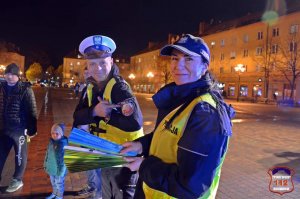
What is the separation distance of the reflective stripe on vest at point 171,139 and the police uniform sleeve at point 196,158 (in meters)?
0.05

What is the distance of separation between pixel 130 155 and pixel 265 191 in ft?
13.8

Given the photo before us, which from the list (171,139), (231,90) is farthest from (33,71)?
(171,139)

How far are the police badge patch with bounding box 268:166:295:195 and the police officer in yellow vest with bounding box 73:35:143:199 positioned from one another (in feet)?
11.8

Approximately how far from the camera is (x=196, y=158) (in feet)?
5.37

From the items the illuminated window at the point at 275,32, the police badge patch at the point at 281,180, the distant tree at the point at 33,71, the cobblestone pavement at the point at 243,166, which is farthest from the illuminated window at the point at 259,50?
the distant tree at the point at 33,71

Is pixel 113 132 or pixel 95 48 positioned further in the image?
pixel 95 48

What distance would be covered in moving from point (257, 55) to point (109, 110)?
161 feet

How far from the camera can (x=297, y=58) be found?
4084cm

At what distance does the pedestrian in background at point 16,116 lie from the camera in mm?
4680

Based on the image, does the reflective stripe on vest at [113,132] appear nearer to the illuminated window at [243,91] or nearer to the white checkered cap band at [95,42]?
→ the white checkered cap band at [95,42]

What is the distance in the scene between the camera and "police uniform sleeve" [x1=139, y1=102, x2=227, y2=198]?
164 centimetres

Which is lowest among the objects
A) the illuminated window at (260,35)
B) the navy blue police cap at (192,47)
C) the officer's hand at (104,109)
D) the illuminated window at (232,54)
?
the officer's hand at (104,109)

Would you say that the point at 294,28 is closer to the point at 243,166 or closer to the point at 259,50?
the point at 259,50

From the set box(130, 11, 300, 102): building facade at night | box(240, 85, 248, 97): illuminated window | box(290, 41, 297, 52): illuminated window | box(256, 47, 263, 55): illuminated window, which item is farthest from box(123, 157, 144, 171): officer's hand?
box(240, 85, 248, 97): illuminated window
